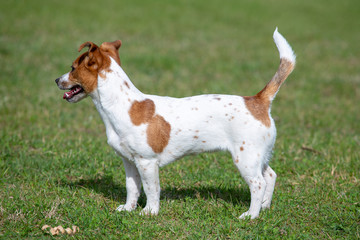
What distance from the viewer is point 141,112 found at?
14.1 ft

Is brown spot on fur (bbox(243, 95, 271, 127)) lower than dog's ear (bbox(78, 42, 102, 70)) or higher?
lower

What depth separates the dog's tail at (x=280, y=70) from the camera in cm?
453

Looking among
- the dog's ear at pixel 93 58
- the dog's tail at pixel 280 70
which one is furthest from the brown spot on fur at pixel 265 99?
the dog's ear at pixel 93 58

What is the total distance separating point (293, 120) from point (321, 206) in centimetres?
363

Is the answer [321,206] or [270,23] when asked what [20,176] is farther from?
[270,23]

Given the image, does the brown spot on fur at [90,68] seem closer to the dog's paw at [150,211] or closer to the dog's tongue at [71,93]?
the dog's tongue at [71,93]

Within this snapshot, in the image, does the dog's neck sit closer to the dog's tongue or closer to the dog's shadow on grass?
the dog's tongue

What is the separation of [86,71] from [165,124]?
950 mm

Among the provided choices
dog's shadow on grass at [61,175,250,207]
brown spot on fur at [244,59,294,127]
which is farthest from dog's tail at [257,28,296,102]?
dog's shadow on grass at [61,175,250,207]

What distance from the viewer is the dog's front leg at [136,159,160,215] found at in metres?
4.33

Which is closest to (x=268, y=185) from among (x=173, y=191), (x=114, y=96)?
(x=173, y=191)

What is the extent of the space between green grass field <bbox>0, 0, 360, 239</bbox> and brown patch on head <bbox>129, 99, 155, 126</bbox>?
3.24 ft

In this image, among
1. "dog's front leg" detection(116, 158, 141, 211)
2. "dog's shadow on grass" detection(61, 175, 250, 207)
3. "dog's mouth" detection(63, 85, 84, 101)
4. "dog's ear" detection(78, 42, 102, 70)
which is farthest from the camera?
"dog's shadow on grass" detection(61, 175, 250, 207)

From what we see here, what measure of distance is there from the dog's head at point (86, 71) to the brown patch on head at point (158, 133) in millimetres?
699
